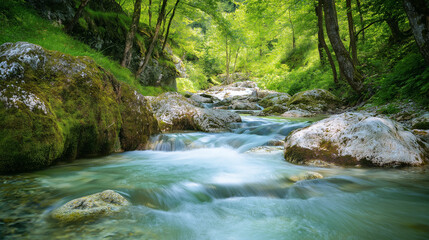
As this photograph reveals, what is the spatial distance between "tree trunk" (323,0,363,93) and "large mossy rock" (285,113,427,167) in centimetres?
498

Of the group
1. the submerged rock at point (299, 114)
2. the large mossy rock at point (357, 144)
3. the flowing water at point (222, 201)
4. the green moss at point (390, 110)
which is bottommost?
the flowing water at point (222, 201)

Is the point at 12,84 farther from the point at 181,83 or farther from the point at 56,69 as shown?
the point at 181,83

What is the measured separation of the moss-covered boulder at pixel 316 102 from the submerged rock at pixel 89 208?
10.4 meters

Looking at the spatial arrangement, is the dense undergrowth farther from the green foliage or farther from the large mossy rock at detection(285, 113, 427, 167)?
the green foliage

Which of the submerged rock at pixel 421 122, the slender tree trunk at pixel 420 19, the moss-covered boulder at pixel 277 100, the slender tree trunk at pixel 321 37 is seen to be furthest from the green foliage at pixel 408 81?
the moss-covered boulder at pixel 277 100

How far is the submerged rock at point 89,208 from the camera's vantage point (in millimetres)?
1728

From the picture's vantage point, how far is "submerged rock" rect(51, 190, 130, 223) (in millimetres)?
1728

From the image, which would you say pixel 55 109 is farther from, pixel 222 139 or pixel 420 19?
pixel 420 19

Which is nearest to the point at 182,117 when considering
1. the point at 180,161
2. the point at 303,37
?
the point at 180,161

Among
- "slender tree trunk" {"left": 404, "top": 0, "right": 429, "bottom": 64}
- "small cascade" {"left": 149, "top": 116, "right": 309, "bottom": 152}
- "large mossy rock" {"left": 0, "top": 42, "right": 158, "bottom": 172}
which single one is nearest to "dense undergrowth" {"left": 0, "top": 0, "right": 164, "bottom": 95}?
"large mossy rock" {"left": 0, "top": 42, "right": 158, "bottom": 172}

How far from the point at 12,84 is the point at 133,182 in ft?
6.57

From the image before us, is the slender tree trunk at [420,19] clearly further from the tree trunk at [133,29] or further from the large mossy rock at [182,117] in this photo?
the tree trunk at [133,29]

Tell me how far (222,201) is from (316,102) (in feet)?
33.2

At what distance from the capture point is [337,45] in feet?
26.1
